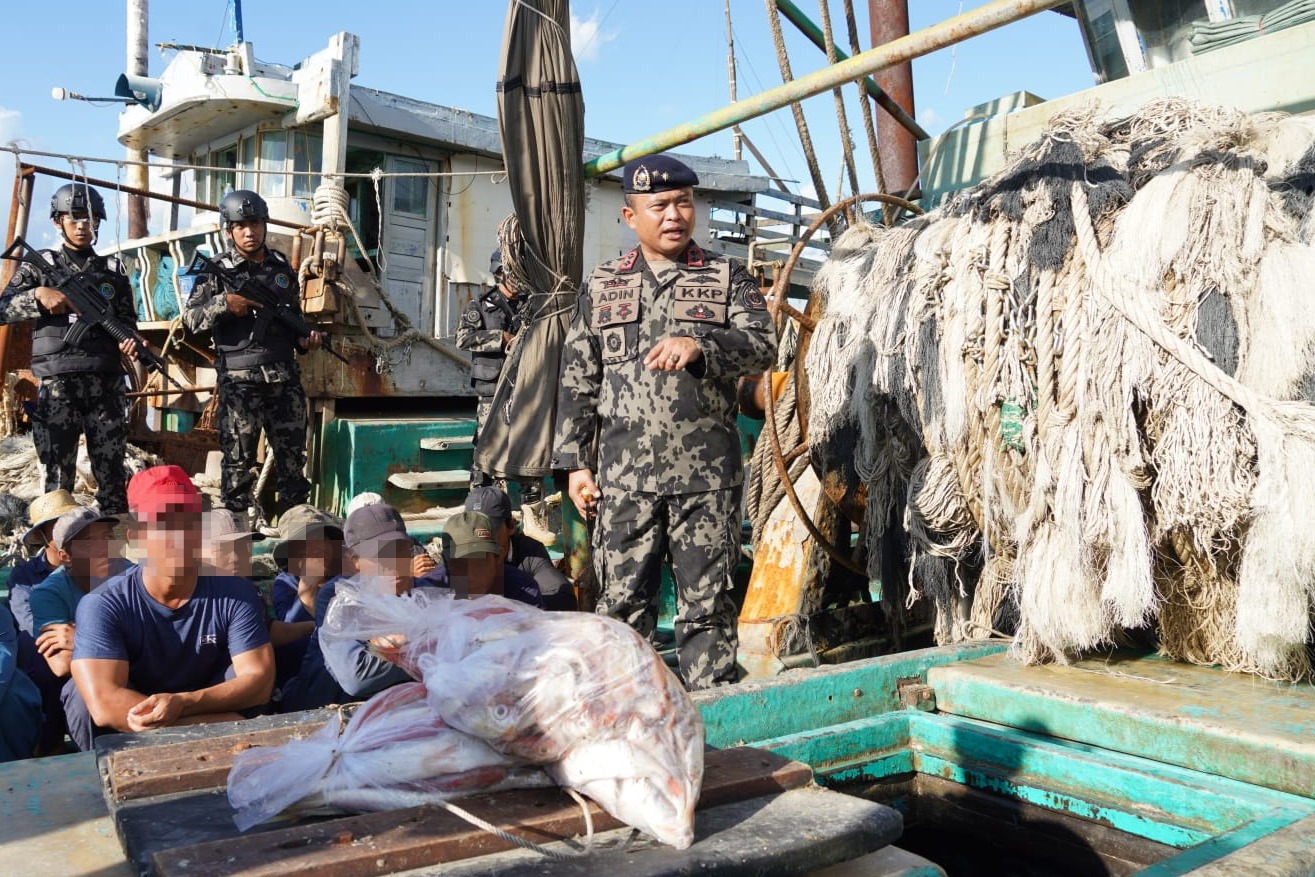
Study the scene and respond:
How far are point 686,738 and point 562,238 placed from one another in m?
2.95

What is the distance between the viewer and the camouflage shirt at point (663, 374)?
3.30 meters

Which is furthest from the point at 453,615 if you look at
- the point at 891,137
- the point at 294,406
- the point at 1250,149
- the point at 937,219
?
the point at 891,137

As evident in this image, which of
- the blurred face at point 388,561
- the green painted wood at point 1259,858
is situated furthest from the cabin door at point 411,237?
the green painted wood at point 1259,858

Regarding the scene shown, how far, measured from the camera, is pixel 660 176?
3.25 meters

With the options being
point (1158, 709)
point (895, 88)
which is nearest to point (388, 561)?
point (1158, 709)

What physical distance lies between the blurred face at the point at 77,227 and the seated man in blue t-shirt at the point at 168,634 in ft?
12.7

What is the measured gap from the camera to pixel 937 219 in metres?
3.88

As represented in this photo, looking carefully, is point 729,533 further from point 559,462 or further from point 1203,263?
point 1203,263

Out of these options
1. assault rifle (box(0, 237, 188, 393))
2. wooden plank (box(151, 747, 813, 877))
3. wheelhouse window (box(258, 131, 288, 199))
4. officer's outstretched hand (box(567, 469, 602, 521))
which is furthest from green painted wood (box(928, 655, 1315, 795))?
wheelhouse window (box(258, 131, 288, 199))

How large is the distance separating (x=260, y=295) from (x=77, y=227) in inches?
41.1

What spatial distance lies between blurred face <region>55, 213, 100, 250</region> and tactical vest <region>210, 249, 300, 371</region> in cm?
70

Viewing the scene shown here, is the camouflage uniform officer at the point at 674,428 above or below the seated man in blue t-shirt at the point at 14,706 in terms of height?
above

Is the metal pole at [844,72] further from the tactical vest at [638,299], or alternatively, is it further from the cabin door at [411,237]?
the cabin door at [411,237]

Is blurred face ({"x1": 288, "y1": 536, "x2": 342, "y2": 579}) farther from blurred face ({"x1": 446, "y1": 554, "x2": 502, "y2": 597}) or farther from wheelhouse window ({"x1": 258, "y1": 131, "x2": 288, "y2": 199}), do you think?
wheelhouse window ({"x1": 258, "y1": 131, "x2": 288, "y2": 199})
